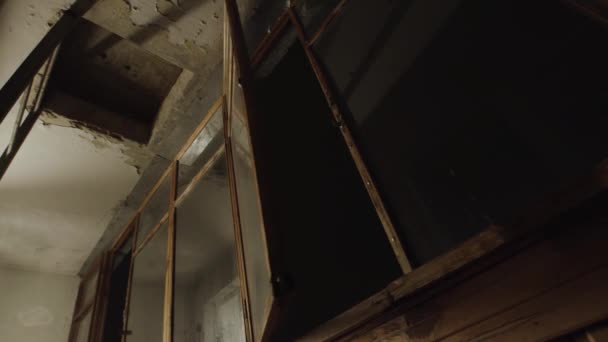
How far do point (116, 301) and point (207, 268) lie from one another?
1026 millimetres

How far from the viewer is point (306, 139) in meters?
2.05

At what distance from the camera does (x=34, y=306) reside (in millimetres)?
3775

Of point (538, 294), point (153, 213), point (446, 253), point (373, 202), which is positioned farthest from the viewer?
point (153, 213)

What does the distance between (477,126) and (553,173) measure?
312mm

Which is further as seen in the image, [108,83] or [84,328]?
[84,328]

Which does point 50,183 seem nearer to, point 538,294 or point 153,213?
point 153,213

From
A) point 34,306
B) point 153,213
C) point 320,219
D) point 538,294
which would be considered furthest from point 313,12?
point 34,306

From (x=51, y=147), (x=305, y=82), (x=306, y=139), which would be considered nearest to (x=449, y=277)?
(x=306, y=139)

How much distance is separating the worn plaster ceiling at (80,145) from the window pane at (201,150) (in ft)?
0.73

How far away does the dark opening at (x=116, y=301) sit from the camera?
11.5 feet

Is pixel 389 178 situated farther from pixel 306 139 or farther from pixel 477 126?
pixel 306 139

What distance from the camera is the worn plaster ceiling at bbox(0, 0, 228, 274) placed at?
2.09 meters

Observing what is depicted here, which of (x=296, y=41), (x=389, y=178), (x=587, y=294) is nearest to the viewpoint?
(x=587, y=294)

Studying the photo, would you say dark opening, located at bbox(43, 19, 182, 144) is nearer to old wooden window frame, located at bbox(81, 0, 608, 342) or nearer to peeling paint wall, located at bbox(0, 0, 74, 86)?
peeling paint wall, located at bbox(0, 0, 74, 86)
